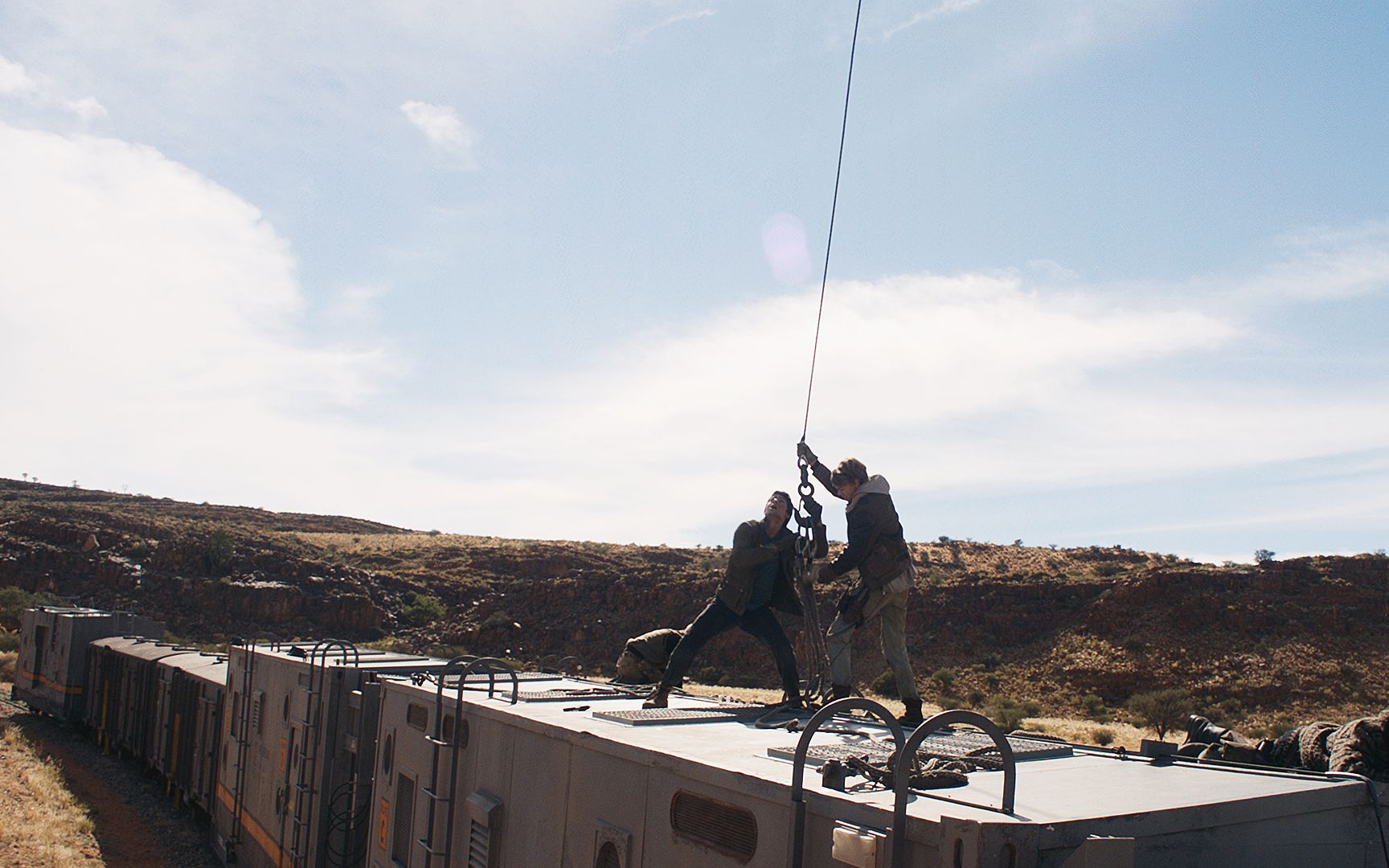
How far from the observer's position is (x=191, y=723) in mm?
15000

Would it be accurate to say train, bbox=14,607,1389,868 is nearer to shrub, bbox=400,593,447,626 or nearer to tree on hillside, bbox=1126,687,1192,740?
tree on hillside, bbox=1126,687,1192,740

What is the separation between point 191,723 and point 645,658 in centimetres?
995

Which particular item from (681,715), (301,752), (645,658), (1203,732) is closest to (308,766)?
(301,752)

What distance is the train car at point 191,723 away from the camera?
13.5m

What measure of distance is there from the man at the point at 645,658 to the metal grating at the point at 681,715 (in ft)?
5.74

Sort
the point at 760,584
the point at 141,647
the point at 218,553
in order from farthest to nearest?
the point at 218,553, the point at 141,647, the point at 760,584

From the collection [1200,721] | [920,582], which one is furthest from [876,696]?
[1200,721]

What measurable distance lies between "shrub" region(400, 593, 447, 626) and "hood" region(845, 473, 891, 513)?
1732 inches

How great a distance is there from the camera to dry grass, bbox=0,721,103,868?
13156 millimetres

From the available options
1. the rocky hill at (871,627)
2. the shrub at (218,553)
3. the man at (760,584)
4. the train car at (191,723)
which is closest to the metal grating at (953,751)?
the man at (760,584)

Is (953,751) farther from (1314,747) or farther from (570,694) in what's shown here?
(570,694)

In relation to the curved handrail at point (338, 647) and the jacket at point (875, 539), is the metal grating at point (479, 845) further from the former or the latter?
the curved handrail at point (338, 647)

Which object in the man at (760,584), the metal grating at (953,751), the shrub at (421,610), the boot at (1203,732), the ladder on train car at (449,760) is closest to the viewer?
the metal grating at (953,751)

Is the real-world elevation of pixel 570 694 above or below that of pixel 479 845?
above
